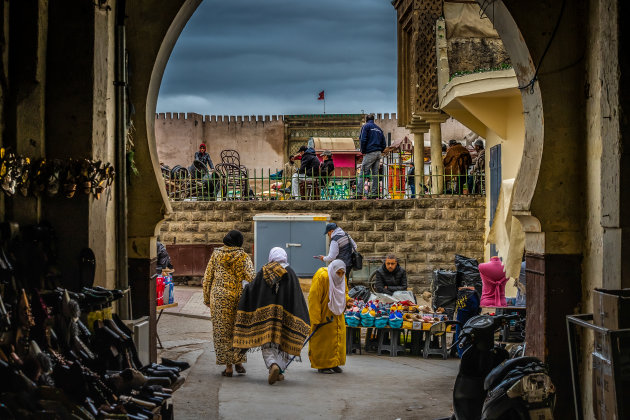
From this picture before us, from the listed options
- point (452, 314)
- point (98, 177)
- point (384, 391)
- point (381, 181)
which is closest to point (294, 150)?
point (381, 181)

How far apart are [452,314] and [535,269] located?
5142 mm

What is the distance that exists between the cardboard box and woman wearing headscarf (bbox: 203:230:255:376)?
5.10 meters

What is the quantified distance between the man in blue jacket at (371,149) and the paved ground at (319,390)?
6.83 m

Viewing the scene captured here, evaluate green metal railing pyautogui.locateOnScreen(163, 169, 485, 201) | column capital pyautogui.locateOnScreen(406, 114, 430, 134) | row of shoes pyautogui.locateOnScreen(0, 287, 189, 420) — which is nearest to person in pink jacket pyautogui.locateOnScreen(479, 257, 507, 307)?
row of shoes pyautogui.locateOnScreen(0, 287, 189, 420)

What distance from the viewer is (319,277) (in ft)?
30.6

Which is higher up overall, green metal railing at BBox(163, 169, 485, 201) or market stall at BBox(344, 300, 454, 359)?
green metal railing at BBox(163, 169, 485, 201)

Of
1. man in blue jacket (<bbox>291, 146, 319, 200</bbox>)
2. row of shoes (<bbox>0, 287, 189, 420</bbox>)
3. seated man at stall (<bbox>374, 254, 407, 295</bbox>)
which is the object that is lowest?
seated man at stall (<bbox>374, 254, 407, 295</bbox>)

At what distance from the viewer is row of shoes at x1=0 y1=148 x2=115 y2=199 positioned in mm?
4301

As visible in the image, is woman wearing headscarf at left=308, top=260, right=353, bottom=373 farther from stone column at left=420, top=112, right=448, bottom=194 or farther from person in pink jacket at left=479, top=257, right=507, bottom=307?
stone column at left=420, top=112, right=448, bottom=194

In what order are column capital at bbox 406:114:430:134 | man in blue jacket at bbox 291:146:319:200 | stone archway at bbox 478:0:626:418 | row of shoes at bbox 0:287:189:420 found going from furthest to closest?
column capital at bbox 406:114:430:134 → man in blue jacket at bbox 291:146:319:200 → stone archway at bbox 478:0:626:418 → row of shoes at bbox 0:287:189:420

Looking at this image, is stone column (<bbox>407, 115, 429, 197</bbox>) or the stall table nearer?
the stall table

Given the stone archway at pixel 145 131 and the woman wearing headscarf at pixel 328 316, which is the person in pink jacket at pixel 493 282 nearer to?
the woman wearing headscarf at pixel 328 316

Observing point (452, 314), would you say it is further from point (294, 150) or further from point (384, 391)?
point (294, 150)

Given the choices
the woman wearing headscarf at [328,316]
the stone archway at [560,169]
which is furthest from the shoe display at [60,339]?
the woman wearing headscarf at [328,316]
